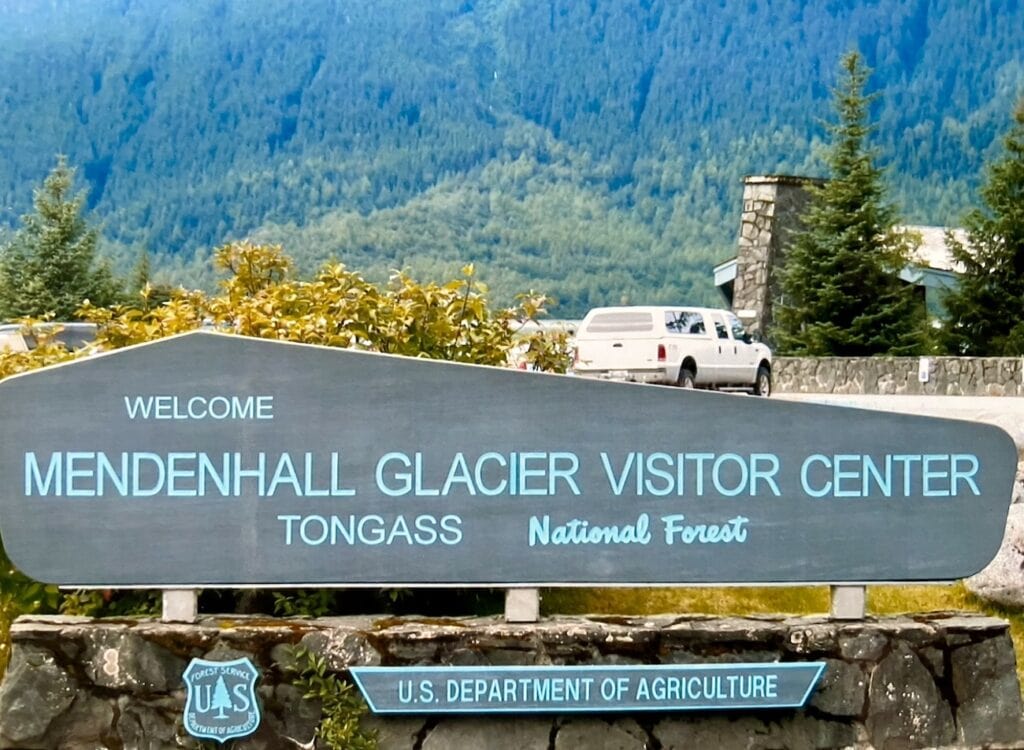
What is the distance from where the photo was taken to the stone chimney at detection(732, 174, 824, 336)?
1404 inches

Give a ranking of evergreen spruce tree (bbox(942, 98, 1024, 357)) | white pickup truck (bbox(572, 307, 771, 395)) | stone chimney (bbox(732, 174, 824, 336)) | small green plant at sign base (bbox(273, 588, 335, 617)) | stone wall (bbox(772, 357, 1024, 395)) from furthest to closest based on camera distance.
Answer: stone chimney (bbox(732, 174, 824, 336))
evergreen spruce tree (bbox(942, 98, 1024, 357))
stone wall (bbox(772, 357, 1024, 395))
white pickup truck (bbox(572, 307, 771, 395))
small green plant at sign base (bbox(273, 588, 335, 617))

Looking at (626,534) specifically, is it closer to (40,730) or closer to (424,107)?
(40,730)

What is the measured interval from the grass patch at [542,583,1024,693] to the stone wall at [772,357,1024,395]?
20075 mm

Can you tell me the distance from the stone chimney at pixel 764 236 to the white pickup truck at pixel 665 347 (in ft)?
42.1

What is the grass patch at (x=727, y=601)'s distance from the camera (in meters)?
6.82

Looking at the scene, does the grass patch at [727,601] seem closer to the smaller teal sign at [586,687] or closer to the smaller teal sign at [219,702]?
the smaller teal sign at [586,687]

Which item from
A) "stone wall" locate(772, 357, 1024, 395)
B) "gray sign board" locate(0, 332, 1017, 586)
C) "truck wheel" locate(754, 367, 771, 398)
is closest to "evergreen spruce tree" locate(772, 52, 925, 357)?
"stone wall" locate(772, 357, 1024, 395)

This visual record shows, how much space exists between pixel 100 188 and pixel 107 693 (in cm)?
12261

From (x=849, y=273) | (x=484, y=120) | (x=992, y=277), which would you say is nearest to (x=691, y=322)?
(x=849, y=273)

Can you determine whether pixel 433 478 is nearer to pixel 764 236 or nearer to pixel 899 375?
pixel 899 375

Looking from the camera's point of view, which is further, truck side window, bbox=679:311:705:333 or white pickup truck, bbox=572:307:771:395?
truck side window, bbox=679:311:705:333

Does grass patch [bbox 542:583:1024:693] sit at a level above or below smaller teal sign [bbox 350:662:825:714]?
above

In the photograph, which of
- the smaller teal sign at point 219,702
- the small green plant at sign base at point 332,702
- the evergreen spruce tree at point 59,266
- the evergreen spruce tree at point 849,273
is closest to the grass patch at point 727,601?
the small green plant at sign base at point 332,702

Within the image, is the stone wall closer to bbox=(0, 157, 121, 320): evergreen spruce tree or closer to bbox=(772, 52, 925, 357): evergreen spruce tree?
bbox=(772, 52, 925, 357): evergreen spruce tree
